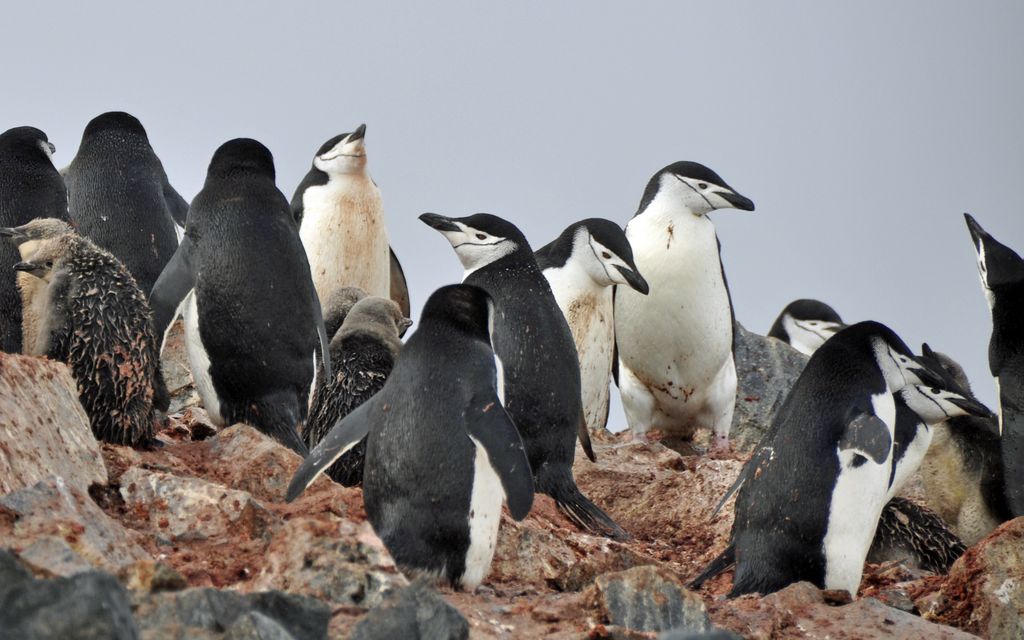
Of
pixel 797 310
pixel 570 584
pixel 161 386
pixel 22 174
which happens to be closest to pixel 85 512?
pixel 570 584

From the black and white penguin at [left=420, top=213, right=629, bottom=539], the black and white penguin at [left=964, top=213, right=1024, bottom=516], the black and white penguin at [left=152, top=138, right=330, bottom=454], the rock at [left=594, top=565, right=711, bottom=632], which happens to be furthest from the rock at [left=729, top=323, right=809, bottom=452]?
the rock at [left=594, top=565, right=711, bottom=632]

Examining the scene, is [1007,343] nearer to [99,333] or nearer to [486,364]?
[486,364]

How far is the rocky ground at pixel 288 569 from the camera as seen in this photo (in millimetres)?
3217

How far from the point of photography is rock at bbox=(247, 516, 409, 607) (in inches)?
155

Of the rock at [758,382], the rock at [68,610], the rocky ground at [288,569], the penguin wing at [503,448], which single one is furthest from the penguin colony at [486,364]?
the rock at [68,610]

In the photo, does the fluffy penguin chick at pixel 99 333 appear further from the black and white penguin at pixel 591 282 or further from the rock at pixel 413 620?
the black and white penguin at pixel 591 282

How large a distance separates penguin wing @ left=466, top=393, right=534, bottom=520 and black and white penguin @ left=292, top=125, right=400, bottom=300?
5344 millimetres

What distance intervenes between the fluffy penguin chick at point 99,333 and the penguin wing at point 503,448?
5.75 ft

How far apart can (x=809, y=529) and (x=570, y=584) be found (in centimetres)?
118

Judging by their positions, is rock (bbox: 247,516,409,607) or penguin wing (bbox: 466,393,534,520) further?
penguin wing (bbox: 466,393,534,520)

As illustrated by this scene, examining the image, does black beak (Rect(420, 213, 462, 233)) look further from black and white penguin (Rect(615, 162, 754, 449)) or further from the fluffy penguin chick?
the fluffy penguin chick

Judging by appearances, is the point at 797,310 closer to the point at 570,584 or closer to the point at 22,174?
the point at 22,174

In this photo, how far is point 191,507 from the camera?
4910 mm

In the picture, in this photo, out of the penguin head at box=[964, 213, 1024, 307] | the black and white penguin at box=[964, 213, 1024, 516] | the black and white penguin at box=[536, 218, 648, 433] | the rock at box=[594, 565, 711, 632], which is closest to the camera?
the rock at box=[594, 565, 711, 632]
